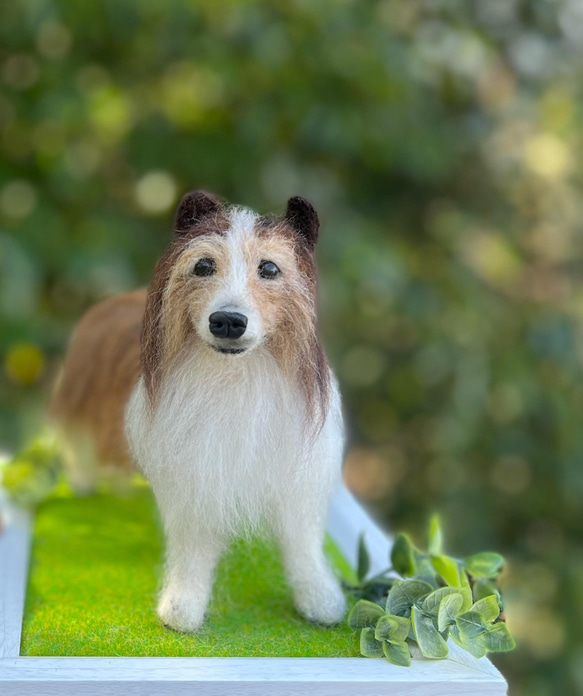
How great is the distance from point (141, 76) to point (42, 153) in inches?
14.3

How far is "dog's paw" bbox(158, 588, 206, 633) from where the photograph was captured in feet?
4.20

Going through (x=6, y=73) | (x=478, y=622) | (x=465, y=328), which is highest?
(x=6, y=73)

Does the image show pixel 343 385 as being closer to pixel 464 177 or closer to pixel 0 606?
pixel 464 177

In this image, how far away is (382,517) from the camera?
317 cm

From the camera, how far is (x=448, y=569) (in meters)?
1.38

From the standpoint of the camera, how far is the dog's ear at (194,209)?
4.05 ft

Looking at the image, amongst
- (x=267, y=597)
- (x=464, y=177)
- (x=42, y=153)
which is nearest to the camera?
(x=267, y=597)

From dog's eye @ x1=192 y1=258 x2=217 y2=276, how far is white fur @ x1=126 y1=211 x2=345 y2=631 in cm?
3

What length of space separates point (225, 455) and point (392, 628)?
325 mm

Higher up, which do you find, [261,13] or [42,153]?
[261,13]

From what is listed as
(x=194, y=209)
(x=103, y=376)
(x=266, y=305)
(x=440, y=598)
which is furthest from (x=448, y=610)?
(x=103, y=376)

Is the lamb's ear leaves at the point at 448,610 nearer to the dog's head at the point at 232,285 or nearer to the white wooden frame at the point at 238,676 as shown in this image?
the white wooden frame at the point at 238,676

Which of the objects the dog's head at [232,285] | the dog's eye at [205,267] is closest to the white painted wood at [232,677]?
the dog's head at [232,285]

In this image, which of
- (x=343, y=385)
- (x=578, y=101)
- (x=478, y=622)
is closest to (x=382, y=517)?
(x=343, y=385)
